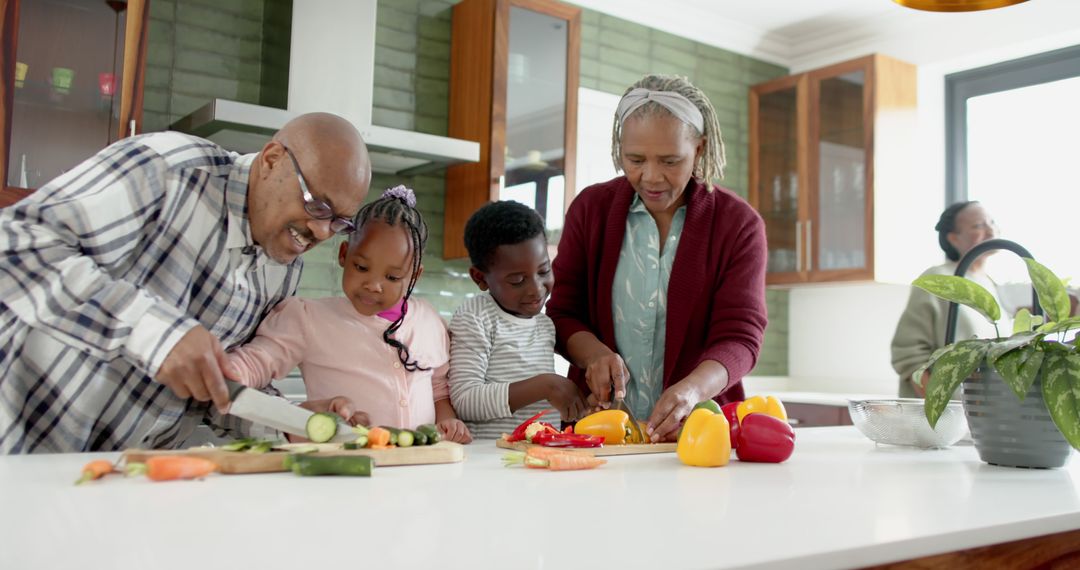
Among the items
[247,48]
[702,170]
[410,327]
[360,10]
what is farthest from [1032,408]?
[247,48]

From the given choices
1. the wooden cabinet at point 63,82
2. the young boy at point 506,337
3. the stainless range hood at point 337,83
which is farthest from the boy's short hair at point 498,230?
the wooden cabinet at point 63,82

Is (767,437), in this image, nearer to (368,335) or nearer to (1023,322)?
(1023,322)

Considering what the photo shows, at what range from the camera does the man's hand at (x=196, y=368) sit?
48.6 inches

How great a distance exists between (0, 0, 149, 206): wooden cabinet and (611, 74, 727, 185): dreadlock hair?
6.35 ft

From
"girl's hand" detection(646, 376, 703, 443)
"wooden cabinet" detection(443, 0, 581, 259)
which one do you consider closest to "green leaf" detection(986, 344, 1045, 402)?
"girl's hand" detection(646, 376, 703, 443)

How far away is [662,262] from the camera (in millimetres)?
1994

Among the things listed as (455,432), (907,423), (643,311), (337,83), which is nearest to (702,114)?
(643,311)

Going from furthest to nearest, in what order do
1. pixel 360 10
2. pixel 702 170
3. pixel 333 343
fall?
1. pixel 360 10
2. pixel 702 170
3. pixel 333 343

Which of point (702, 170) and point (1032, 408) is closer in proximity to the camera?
point (1032, 408)

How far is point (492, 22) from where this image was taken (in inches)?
152

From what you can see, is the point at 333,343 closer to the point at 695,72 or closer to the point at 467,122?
the point at 467,122

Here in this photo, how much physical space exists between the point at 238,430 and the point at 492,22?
2.64 m

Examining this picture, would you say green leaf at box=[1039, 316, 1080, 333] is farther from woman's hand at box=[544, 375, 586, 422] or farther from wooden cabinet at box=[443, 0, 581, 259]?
wooden cabinet at box=[443, 0, 581, 259]

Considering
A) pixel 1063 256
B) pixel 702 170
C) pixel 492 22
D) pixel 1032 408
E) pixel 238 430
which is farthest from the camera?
pixel 1063 256
